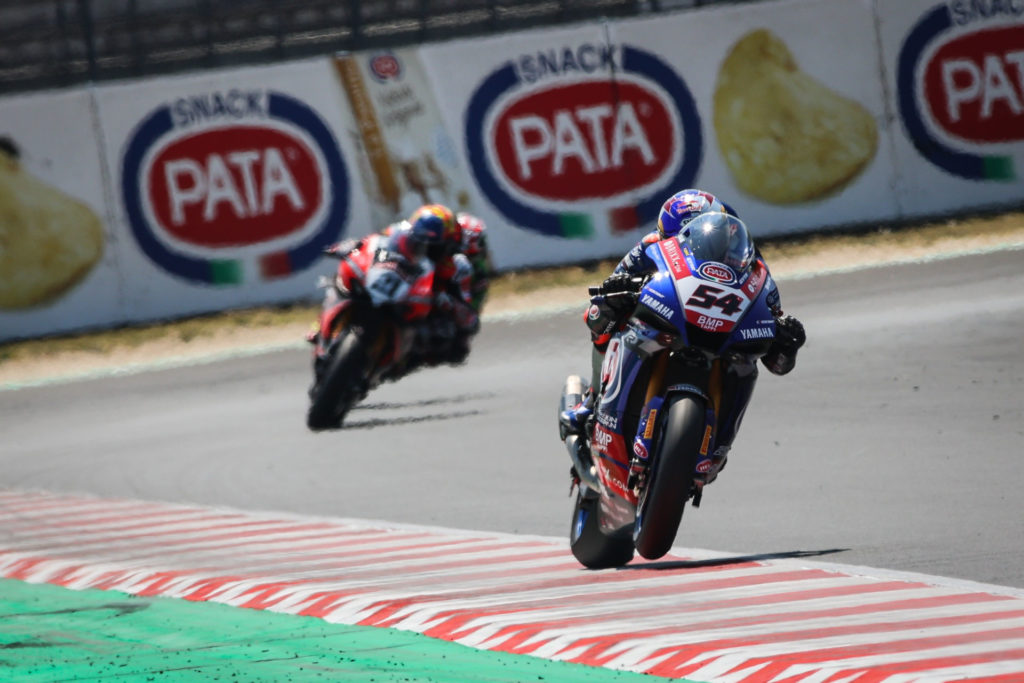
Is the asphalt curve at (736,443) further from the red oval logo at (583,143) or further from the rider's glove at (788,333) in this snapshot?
the red oval logo at (583,143)

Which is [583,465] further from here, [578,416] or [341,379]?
[341,379]

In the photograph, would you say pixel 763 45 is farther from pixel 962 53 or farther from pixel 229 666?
pixel 229 666

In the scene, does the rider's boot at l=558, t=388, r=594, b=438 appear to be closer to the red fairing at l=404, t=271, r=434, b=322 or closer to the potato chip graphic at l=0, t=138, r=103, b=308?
the red fairing at l=404, t=271, r=434, b=322

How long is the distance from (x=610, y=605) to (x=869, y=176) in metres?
11.9

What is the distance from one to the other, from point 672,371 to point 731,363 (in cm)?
23

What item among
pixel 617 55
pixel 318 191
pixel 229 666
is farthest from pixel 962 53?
pixel 229 666

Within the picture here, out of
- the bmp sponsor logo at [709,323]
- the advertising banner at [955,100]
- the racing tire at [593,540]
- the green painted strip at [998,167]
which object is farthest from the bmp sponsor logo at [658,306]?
the green painted strip at [998,167]

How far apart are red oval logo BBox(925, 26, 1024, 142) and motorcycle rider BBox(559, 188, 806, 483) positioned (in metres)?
11.3

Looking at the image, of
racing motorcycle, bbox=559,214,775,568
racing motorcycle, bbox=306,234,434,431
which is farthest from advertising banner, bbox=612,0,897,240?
racing motorcycle, bbox=559,214,775,568

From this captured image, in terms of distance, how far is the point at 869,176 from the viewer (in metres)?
17.3

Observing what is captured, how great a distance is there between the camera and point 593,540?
6.79m

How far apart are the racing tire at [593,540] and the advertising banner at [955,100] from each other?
11320mm

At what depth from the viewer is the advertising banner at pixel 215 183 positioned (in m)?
16.8

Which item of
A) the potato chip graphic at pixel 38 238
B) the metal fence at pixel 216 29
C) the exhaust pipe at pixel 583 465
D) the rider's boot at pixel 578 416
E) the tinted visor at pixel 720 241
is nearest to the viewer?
the tinted visor at pixel 720 241
